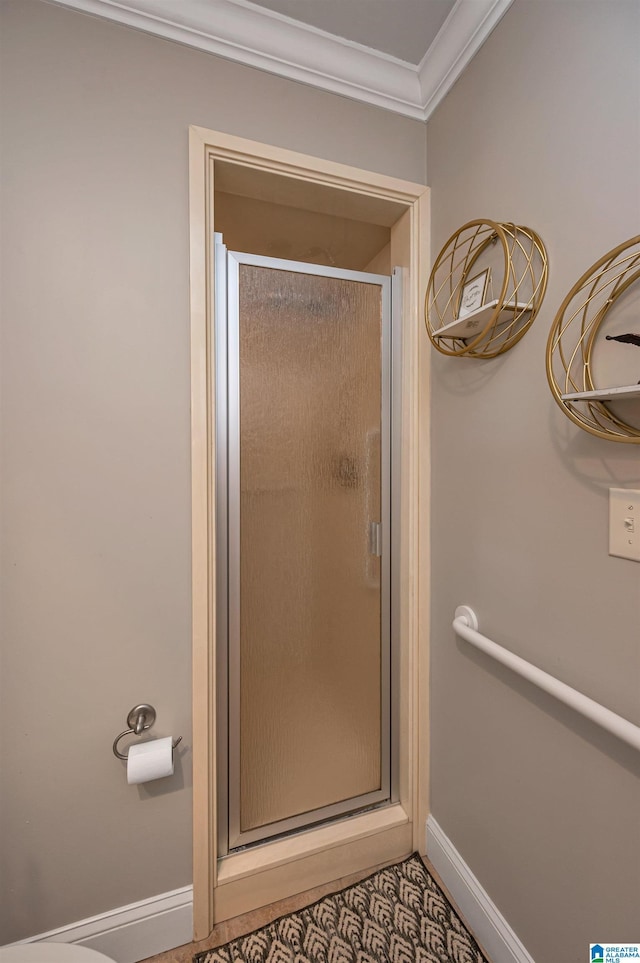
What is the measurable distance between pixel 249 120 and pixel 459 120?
58 cm

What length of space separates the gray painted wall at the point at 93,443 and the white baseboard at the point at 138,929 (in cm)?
3

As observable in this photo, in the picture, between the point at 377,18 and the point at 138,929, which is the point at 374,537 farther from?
the point at 377,18

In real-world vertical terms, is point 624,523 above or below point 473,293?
below

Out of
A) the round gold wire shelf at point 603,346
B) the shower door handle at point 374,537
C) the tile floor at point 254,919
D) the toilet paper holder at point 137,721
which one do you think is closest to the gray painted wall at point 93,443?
the toilet paper holder at point 137,721

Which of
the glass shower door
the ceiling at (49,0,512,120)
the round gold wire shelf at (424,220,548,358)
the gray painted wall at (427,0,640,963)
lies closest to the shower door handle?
the glass shower door

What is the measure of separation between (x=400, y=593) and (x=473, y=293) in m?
0.93

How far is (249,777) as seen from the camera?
1.28 m

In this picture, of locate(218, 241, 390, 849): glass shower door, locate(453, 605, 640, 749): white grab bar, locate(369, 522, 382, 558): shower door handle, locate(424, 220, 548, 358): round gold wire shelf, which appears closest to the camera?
locate(453, 605, 640, 749): white grab bar

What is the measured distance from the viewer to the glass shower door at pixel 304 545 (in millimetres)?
1244

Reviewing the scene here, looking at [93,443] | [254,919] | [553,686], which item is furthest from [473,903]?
[93,443]

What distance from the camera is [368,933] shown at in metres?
1.13

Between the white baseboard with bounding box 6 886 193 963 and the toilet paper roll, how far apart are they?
1.23ft

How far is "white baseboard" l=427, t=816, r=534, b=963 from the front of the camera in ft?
3.36

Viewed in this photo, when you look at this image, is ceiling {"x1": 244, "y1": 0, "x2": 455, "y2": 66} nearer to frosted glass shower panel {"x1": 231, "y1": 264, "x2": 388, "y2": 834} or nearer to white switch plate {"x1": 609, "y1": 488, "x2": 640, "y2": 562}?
frosted glass shower panel {"x1": 231, "y1": 264, "x2": 388, "y2": 834}
